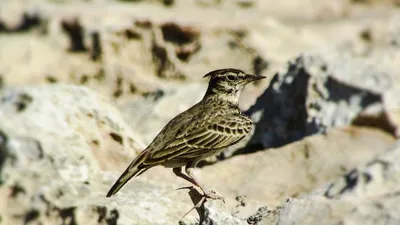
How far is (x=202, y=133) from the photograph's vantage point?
338 inches

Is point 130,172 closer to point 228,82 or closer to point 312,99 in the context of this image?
point 228,82

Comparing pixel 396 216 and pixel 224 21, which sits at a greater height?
pixel 396 216

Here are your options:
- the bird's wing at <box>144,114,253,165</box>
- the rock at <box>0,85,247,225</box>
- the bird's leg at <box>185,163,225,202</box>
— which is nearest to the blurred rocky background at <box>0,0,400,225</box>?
the rock at <box>0,85,247,225</box>

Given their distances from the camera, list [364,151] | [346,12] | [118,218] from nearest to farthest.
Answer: [118,218] → [364,151] → [346,12]

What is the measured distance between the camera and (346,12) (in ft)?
54.0

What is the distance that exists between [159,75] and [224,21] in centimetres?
168

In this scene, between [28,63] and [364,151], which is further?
[28,63]

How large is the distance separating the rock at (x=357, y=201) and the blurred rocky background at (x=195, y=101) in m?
0.01

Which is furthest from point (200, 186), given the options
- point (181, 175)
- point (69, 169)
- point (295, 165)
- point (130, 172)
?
point (295, 165)

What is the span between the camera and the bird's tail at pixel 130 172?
24.0 ft

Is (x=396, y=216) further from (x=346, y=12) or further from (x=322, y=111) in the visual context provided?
(x=346, y=12)

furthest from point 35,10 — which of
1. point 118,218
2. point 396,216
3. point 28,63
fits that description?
point 396,216

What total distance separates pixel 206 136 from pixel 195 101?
2.11 m

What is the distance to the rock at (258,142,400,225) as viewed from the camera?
5840mm
